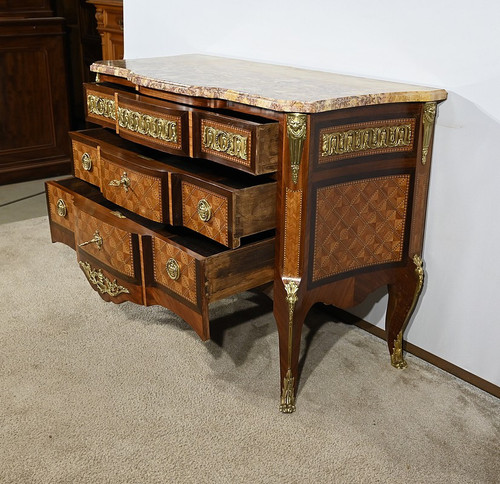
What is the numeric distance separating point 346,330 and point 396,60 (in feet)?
2.51

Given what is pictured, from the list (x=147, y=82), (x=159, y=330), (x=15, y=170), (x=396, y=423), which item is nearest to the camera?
(x=396, y=423)

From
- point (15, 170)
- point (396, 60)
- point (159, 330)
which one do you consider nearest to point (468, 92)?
point (396, 60)

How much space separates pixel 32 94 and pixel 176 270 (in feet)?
6.87

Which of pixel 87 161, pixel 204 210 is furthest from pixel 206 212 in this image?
pixel 87 161

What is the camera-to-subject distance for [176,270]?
1.48 metres

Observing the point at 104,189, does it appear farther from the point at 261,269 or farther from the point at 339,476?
the point at 339,476

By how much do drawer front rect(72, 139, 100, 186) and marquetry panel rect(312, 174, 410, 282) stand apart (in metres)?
0.71

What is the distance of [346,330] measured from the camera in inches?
74.7

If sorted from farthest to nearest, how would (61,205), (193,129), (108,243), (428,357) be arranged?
(61,205), (428,357), (108,243), (193,129)

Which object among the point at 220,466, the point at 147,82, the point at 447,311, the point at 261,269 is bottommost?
the point at 220,466

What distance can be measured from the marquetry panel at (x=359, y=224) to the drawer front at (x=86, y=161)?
2.32ft

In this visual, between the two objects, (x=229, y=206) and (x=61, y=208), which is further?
(x=61, y=208)

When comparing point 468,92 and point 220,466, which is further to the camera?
point 468,92

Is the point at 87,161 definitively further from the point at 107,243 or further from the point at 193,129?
the point at 193,129
